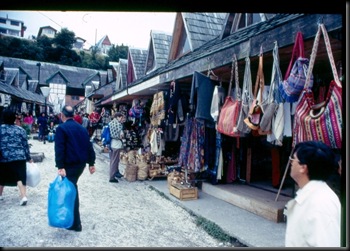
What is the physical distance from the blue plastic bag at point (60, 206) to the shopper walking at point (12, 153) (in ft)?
5.88

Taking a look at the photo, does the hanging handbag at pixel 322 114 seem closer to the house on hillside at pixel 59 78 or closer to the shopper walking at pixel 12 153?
the shopper walking at pixel 12 153

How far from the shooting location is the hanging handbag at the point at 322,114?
2.43 metres

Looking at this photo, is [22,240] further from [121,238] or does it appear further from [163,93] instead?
[163,93]

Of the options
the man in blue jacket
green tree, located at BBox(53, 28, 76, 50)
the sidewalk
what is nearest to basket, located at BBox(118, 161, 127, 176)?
the sidewalk

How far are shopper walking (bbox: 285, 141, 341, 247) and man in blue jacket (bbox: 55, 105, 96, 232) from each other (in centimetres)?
314

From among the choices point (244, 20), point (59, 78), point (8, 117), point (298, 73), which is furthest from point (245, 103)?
point (59, 78)

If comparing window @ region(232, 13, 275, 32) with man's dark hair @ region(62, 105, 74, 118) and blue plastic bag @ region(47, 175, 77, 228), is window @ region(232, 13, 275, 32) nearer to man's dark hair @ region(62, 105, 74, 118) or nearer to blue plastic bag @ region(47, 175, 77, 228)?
man's dark hair @ region(62, 105, 74, 118)

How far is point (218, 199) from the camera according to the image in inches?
239

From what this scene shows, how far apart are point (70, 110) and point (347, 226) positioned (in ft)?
12.6

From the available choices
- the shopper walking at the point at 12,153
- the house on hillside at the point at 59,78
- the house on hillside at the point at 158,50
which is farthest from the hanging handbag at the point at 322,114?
the house on hillside at the point at 59,78

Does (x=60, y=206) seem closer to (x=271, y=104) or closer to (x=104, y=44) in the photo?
(x=271, y=104)

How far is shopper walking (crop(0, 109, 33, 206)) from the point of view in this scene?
5.14m

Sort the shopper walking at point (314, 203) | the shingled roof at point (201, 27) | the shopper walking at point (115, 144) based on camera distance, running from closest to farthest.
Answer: the shopper walking at point (314, 203), the shopper walking at point (115, 144), the shingled roof at point (201, 27)

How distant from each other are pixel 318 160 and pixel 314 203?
286mm
